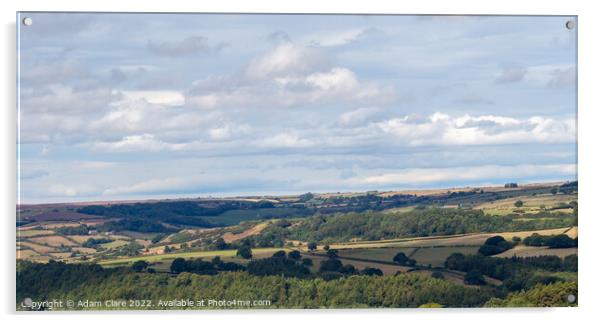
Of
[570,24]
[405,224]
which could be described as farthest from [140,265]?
[570,24]

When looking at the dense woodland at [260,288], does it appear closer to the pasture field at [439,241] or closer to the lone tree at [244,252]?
the lone tree at [244,252]

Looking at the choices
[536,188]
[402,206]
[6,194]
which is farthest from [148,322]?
[536,188]

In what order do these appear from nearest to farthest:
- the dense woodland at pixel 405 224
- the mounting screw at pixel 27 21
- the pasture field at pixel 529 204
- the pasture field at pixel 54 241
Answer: the mounting screw at pixel 27 21 → the pasture field at pixel 54 241 → the pasture field at pixel 529 204 → the dense woodland at pixel 405 224

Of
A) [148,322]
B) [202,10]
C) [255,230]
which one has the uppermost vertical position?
[202,10]

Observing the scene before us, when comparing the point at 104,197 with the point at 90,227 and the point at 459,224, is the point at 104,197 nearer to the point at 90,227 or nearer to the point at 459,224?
the point at 90,227

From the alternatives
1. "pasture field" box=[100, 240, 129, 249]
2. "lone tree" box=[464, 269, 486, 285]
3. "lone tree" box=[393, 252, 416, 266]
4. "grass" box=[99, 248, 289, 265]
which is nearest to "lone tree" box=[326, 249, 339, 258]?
"grass" box=[99, 248, 289, 265]

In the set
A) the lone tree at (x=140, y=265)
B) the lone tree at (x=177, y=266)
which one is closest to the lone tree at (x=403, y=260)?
the lone tree at (x=177, y=266)

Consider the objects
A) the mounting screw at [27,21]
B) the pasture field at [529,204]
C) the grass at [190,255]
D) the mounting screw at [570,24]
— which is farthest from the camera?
the pasture field at [529,204]
